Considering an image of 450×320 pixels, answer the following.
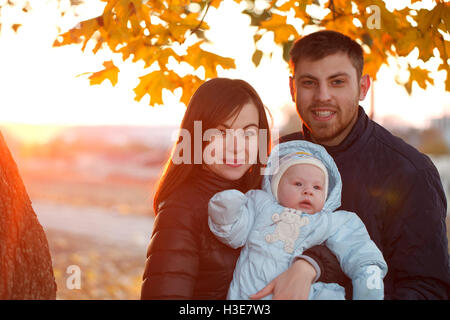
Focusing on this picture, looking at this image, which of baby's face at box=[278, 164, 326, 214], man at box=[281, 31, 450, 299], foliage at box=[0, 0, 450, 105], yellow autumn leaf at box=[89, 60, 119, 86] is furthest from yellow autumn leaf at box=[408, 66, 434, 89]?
yellow autumn leaf at box=[89, 60, 119, 86]

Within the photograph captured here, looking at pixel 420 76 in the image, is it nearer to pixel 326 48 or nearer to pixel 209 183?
pixel 326 48

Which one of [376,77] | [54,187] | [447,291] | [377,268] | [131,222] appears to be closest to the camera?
[377,268]

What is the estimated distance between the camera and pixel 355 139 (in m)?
3.02

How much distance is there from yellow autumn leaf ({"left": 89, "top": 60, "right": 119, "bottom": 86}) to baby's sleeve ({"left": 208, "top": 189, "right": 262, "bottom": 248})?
1224 mm

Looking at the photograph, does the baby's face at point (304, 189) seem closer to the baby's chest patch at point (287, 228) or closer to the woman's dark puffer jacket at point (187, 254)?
the baby's chest patch at point (287, 228)

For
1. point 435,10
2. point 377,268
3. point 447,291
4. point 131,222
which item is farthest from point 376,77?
point 131,222

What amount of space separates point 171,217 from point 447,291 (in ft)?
5.08

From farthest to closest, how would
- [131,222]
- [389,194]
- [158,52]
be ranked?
[131,222] < [158,52] < [389,194]

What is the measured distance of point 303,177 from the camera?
242 centimetres

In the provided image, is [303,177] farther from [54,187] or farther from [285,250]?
[54,187]

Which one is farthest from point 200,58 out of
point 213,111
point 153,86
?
point 213,111

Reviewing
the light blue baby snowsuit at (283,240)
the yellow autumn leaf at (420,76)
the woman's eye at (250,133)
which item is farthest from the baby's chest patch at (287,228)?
the yellow autumn leaf at (420,76)

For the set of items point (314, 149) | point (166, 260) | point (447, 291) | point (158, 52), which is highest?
point (158, 52)

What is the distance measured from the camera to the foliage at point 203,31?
2918 millimetres
